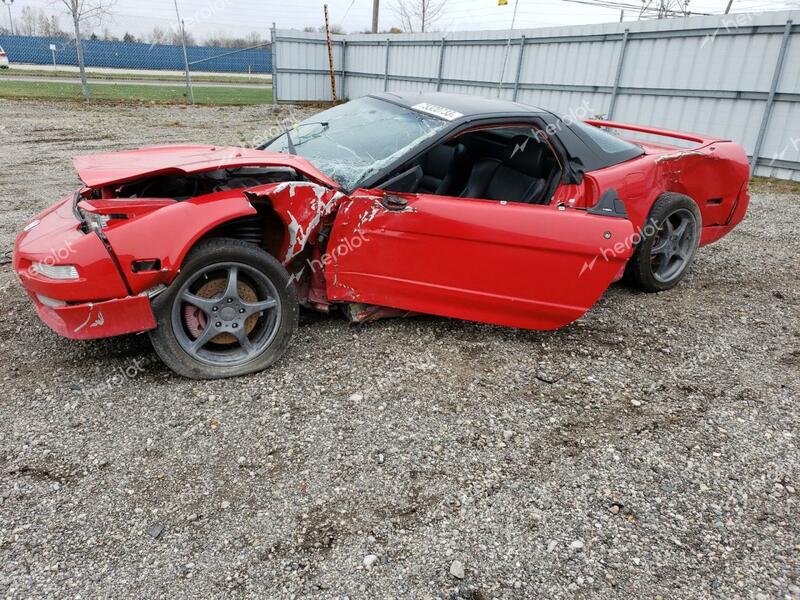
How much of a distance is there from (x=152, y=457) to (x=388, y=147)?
2.08m

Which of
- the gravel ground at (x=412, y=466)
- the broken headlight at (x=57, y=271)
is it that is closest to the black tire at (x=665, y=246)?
the gravel ground at (x=412, y=466)

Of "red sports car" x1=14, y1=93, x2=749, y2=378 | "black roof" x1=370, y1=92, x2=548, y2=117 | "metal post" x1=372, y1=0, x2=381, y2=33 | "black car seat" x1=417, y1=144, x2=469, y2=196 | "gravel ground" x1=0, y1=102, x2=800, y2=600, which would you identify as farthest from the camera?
"metal post" x1=372, y1=0, x2=381, y2=33

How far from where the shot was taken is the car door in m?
3.06

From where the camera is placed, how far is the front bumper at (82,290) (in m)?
2.50

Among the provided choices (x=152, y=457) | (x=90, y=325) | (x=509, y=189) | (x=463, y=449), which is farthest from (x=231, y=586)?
(x=509, y=189)

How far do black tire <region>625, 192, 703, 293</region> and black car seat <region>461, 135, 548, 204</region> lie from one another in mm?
984

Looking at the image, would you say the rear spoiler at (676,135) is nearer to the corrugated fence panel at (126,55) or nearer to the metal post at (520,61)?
the metal post at (520,61)

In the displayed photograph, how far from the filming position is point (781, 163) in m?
9.13

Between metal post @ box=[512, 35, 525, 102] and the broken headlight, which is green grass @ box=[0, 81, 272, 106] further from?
the broken headlight

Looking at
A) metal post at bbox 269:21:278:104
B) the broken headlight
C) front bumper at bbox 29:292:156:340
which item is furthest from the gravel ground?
metal post at bbox 269:21:278:104

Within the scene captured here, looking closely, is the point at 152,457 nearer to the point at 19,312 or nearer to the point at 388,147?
the point at 19,312

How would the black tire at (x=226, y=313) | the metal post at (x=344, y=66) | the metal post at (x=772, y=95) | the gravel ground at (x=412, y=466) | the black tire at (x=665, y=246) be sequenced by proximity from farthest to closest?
the metal post at (x=344, y=66), the metal post at (x=772, y=95), the black tire at (x=665, y=246), the black tire at (x=226, y=313), the gravel ground at (x=412, y=466)

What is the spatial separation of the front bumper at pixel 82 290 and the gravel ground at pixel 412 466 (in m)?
0.37

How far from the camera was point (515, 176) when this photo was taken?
3.80 metres
